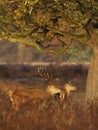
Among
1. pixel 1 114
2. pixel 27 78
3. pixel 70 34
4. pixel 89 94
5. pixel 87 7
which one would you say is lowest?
pixel 27 78

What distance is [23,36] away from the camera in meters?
20.8

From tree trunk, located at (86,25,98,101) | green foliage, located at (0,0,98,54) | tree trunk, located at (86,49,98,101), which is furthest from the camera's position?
tree trunk, located at (86,49,98,101)

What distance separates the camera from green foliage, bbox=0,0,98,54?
17.4 m

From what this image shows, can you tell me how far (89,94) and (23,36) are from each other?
3900mm

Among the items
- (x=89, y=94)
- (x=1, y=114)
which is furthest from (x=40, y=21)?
(x=1, y=114)

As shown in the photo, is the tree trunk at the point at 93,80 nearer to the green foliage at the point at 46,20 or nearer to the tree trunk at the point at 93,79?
the tree trunk at the point at 93,79

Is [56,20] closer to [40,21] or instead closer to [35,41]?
[40,21]

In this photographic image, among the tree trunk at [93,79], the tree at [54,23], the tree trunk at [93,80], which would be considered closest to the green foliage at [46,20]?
the tree at [54,23]

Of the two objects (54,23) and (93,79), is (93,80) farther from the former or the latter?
(54,23)

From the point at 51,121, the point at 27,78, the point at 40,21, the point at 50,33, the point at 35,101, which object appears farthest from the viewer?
the point at 27,78

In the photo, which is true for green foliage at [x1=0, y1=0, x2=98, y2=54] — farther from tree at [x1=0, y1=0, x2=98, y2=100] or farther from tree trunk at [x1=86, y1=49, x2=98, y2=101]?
tree trunk at [x1=86, y1=49, x2=98, y2=101]

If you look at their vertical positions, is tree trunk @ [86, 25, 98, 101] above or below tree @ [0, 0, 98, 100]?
below

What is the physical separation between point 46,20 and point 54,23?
0.75 m

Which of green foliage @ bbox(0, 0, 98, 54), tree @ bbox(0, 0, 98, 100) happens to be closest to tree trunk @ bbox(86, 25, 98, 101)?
tree @ bbox(0, 0, 98, 100)
